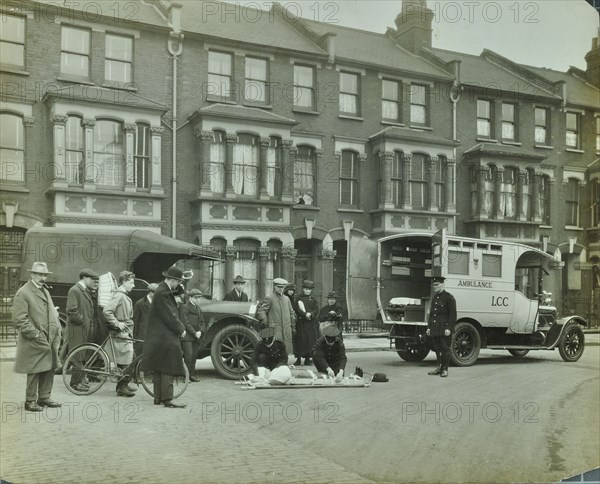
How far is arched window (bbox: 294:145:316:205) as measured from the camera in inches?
451

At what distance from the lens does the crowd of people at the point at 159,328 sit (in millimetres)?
7137

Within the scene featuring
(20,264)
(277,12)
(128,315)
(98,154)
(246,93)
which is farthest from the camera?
(98,154)

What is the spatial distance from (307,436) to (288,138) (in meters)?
5.85

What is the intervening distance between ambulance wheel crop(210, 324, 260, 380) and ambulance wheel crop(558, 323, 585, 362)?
6.88 m

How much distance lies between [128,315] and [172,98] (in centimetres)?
540

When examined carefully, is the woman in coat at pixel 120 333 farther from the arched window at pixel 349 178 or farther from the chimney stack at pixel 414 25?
the chimney stack at pixel 414 25

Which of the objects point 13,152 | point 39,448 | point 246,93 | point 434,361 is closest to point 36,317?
point 39,448

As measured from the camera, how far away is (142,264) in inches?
443

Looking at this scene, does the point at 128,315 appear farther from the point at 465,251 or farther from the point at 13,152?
the point at 465,251

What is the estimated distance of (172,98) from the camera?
1262cm

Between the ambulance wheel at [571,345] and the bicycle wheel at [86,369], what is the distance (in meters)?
9.33

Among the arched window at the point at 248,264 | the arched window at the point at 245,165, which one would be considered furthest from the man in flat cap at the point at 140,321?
the arched window at the point at 245,165

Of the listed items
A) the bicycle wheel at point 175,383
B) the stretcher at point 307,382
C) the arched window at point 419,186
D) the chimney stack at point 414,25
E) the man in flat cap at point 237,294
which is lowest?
the stretcher at point 307,382

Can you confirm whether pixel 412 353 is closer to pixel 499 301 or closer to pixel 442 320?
→ pixel 499 301
